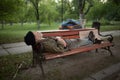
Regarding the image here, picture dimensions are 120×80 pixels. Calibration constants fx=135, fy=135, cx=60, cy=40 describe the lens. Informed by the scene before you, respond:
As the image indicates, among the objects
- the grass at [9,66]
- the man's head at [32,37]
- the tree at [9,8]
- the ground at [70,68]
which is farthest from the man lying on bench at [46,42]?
the tree at [9,8]

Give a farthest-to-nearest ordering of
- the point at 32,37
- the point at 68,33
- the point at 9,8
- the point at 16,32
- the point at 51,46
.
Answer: the point at 16,32 < the point at 9,8 < the point at 68,33 < the point at 51,46 < the point at 32,37

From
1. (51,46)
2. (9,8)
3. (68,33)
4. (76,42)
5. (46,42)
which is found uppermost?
(9,8)

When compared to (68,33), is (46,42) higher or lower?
lower

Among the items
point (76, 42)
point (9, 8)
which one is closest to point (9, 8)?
point (9, 8)

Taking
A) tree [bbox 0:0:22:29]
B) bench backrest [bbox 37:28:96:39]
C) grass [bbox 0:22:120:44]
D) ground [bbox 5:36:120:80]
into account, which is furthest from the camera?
tree [bbox 0:0:22:29]

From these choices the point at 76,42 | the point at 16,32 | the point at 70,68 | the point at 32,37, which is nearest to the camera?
the point at 32,37

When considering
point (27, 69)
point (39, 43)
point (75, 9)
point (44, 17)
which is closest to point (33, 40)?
point (39, 43)

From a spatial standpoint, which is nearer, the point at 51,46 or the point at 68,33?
the point at 51,46

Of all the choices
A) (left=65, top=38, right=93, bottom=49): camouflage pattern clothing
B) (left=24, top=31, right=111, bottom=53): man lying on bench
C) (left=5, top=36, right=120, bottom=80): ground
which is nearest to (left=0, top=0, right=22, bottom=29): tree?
(left=65, top=38, right=93, bottom=49): camouflage pattern clothing

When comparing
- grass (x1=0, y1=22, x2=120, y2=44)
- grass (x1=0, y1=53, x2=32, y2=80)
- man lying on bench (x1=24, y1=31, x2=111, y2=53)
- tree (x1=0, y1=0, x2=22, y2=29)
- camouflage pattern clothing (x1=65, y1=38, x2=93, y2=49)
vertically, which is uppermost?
tree (x1=0, y1=0, x2=22, y2=29)

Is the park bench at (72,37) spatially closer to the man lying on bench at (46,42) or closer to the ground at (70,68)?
the man lying on bench at (46,42)

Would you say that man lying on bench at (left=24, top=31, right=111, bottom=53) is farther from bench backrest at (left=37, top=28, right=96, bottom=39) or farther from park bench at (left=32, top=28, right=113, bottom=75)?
bench backrest at (left=37, top=28, right=96, bottom=39)

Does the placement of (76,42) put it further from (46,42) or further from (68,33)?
(46,42)

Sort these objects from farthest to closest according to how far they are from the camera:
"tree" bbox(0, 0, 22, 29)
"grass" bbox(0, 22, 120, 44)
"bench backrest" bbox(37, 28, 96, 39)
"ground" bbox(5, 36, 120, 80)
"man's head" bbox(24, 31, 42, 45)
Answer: "tree" bbox(0, 0, 22, 29)
"grass" bbox(0, 22, 120, 44)
"bench backrest" bbox(37, 28, 96, 39)
"ground" bbox(5, 36, 120, 80)
"man's head" bbox(24, 31, 42, 45)
